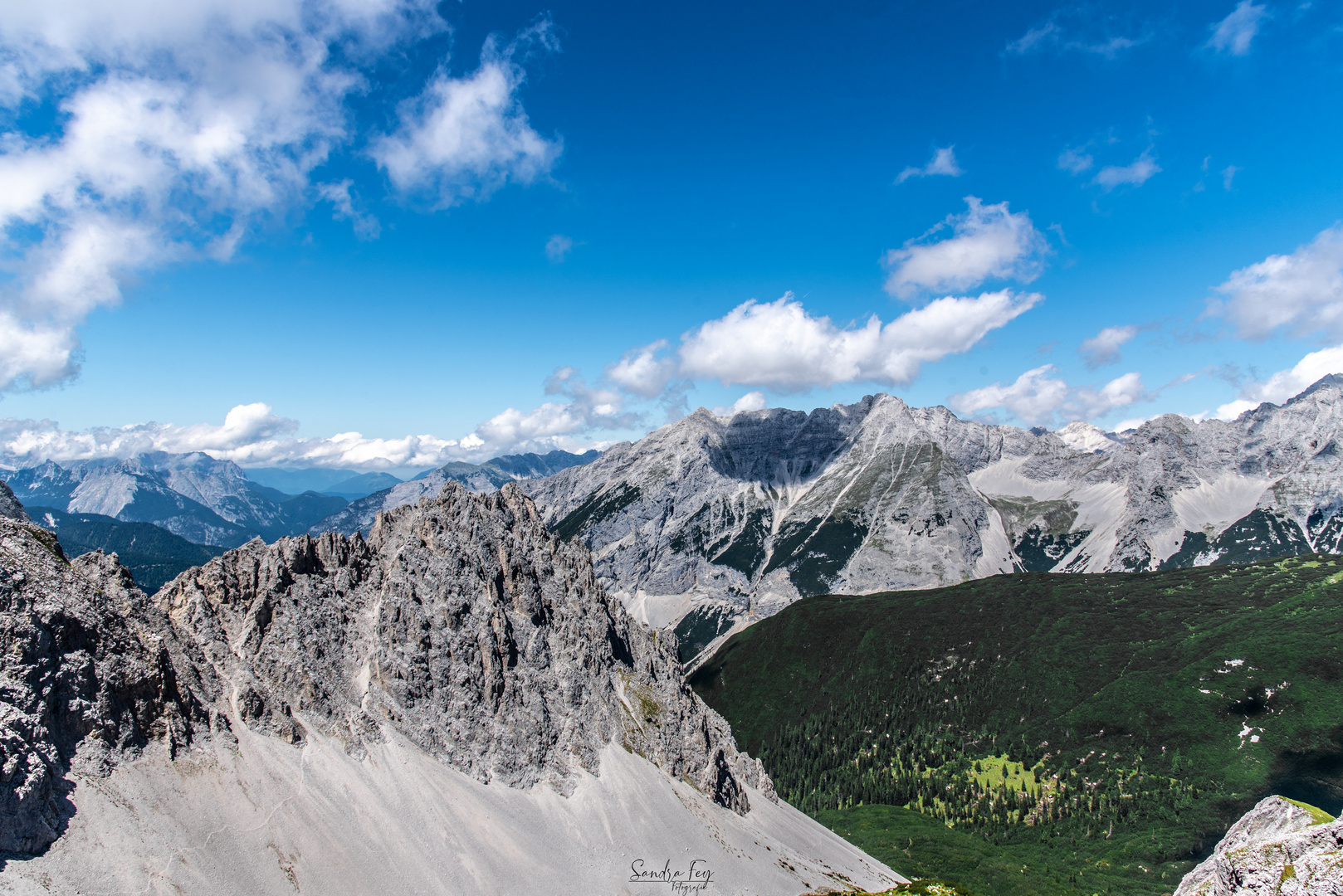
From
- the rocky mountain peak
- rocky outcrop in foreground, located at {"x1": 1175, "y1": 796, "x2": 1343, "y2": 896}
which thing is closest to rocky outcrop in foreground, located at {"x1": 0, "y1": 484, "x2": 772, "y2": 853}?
the rocky mountain peak

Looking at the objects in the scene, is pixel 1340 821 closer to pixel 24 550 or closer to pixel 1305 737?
pixel 24 550

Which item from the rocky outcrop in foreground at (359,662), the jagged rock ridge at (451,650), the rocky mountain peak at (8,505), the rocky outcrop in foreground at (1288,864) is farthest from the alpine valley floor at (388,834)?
the rocky outcrop in foreground at (1288,864)

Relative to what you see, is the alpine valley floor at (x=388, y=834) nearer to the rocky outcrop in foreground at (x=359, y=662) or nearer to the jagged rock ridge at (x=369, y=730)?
the jagged rock ridge at (x=369, y=730)

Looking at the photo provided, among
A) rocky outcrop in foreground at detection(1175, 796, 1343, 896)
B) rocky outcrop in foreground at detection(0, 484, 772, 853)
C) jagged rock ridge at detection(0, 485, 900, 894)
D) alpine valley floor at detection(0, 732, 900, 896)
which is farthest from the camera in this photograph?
rocky outcrop in foreground at detection(0, 484, 772, 853)

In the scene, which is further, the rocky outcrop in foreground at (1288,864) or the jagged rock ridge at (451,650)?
the jagged rock ridge at (451,650)

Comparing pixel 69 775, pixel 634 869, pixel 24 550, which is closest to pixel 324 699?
pixel 69 775

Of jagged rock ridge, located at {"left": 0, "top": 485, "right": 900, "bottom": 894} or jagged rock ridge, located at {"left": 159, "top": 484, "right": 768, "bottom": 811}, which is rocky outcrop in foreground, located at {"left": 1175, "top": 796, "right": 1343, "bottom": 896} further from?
jagged rock ridge, located at {"left": 159, "top": 484, "right": 768, "bottom": 811}
